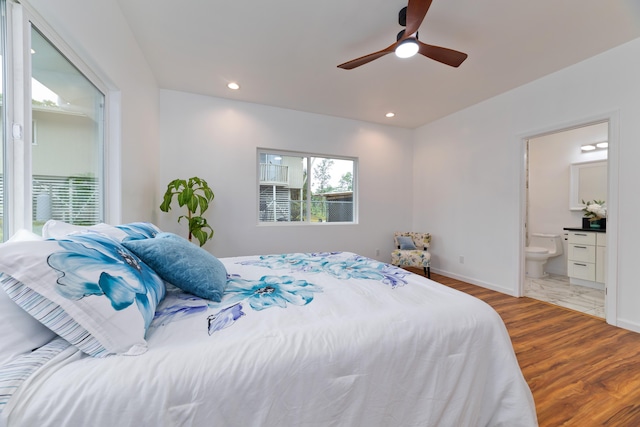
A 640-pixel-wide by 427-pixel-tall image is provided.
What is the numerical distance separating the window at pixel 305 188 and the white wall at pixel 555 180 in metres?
3.27

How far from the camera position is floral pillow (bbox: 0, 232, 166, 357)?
70cm

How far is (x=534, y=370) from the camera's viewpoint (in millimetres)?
1794

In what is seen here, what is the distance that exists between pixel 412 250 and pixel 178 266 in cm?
375

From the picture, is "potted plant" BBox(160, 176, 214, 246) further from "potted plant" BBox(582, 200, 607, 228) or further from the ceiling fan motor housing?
"potted plant" BBox(582, 200, 607, 228)

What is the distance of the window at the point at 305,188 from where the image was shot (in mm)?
4078

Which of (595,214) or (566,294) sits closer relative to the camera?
(566,294)

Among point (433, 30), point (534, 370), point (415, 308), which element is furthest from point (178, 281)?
point (433, 30)

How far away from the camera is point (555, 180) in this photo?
14.6 feet

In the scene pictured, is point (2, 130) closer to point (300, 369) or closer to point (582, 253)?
point (300, 369)

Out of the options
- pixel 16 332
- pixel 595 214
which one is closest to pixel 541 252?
pixel 595 214

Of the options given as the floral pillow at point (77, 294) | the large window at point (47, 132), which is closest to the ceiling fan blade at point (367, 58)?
the large window at point (47, 132)

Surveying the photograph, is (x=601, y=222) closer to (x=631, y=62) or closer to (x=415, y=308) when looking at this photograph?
(x=631, y=62)

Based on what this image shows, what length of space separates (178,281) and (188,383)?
21.8 inches

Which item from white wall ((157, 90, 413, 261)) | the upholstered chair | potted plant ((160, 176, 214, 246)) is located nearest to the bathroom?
the upholstered chair
